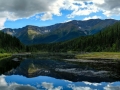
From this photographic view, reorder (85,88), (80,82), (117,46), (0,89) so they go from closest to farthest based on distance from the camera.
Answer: (0,89), (85,88), (80,82), (117,46)

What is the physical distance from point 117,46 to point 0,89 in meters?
159

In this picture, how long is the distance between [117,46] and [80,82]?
146 meters

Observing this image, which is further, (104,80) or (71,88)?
(104,80)

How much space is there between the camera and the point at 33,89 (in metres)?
34.3

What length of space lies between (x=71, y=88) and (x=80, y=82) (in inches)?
257

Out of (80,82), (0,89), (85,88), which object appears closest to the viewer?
(0,89)

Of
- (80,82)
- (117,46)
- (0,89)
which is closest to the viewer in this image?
(0,89)

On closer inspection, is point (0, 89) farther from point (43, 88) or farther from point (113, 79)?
point (113, 79)

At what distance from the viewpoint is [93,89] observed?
34688mm

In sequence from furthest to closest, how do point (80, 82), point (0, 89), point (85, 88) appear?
point (80, 82), point (85, 88), point (0, 89)

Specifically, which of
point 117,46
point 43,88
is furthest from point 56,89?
point 117,46

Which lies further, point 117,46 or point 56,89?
point 117,46

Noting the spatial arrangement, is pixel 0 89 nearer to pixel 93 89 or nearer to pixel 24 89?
pixel 24 89

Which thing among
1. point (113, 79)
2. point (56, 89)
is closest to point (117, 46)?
point (113, 79)
